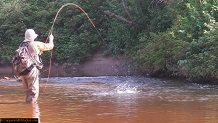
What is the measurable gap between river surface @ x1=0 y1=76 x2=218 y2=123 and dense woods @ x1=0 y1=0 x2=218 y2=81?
1.58 m

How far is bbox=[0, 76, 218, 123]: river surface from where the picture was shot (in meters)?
6.99

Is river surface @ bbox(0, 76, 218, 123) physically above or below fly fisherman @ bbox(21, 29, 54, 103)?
below

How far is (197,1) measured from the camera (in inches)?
567

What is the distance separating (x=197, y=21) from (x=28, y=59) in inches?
264

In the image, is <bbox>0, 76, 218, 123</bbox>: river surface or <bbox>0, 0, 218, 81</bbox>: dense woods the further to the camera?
<bbox>0, 0, 218, 81</bbox>: dense woods

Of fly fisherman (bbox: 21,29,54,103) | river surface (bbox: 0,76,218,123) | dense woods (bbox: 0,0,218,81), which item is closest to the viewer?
river surface (bbox: 0,76,218,123)

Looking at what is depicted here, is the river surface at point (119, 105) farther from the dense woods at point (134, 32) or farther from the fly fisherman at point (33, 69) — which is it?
the dense woods at point (134, 32)

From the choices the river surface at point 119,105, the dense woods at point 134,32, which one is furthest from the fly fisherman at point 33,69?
the dense woods at point 134,32

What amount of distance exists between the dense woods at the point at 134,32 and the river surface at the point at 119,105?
1.58 metres

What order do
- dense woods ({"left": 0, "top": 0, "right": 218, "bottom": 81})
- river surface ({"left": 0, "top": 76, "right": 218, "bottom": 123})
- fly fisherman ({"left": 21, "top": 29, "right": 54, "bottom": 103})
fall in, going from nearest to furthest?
river surface ({"left": 0, "top": 76, "right": 218, "bottom": 123}) → fly fisherman ({"left": 21, "top": 29, "right": 54, "bottom": 103}) → dense woods ({"left": 0, "top": 0, "right": 218, "bottom": 81})

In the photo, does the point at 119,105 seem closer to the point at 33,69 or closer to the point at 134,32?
the point at 33,69

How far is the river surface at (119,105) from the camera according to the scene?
6.99 metres

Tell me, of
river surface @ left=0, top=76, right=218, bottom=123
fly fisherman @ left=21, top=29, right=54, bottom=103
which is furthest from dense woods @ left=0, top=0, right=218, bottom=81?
fly fisherman @ left=21, top=29, right=54, bottom=103

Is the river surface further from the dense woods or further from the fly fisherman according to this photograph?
the dense woods
